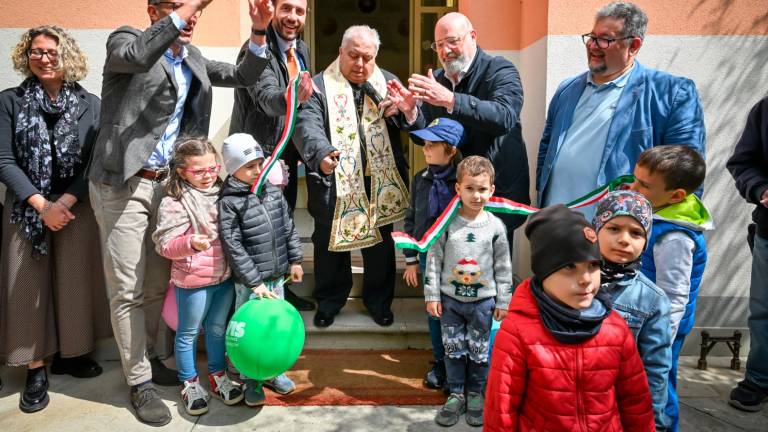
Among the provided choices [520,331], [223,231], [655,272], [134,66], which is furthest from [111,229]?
[655,272]

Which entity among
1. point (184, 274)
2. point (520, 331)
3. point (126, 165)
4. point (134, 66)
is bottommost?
point (184, 274)

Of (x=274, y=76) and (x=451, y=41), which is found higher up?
(x=451, y=41)

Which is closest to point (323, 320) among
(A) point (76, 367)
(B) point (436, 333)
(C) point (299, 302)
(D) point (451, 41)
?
(C) point (299, 302)

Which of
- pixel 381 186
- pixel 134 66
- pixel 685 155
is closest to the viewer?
pixel 685 155

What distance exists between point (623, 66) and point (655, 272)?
3.87ft

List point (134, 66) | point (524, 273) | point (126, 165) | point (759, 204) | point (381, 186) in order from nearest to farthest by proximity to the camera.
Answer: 1. point (134, 66)
2. point (126, 165)
3. point (759, 204)
4. point (381, 186)
5. point (524, 273)

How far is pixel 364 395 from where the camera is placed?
3572 millimetres

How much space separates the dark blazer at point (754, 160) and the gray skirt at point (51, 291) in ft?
13.1

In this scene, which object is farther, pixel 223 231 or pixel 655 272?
pixel 223 231

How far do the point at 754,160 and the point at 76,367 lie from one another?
441 cm

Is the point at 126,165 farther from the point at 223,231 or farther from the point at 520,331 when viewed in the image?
the point at 520,331

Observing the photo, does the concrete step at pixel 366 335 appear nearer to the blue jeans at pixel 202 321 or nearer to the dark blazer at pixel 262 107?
the blue jeans at pixel 202 321

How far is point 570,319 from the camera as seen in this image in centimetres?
195

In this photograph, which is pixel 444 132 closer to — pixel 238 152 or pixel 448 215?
pixel 448 215
